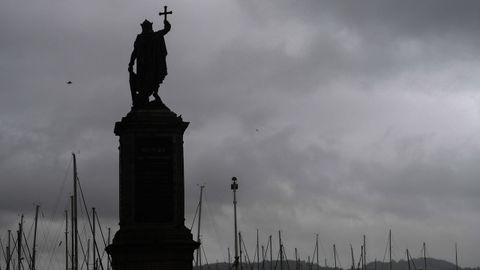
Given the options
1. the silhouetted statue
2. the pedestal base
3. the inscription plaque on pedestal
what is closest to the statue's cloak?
the silhouetted statue

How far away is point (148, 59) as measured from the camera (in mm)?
36969

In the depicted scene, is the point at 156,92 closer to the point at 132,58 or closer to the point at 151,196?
the point at 132,58

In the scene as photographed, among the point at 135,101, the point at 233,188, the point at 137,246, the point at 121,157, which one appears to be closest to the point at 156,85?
the point at 135,101

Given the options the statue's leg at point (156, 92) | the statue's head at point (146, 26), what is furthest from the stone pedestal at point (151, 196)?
the statue's head at point (146, 26)

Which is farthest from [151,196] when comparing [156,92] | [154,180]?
[156,92]

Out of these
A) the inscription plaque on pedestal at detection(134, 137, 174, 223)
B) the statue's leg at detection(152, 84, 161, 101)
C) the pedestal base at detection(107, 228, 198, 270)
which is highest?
the statue's leg at detection(152, 84, 161, 101)

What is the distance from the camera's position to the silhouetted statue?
36656 mm

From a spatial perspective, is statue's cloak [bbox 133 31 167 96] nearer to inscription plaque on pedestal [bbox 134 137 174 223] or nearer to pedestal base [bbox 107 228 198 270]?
inscription plaque on pedestal [bbox 134 137 174 223]

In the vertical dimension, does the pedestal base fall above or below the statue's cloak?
below

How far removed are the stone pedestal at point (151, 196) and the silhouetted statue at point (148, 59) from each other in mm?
1724

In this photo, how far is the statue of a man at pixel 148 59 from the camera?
120 feet

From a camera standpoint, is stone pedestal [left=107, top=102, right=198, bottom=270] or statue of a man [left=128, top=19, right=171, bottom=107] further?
statue of a man [left=128, top=19, right=171, bottom=107]

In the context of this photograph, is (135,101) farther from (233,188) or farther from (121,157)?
(233,188)

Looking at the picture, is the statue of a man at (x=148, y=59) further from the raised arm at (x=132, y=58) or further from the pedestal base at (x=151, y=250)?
the pedestal base at (x=151, y=250)
